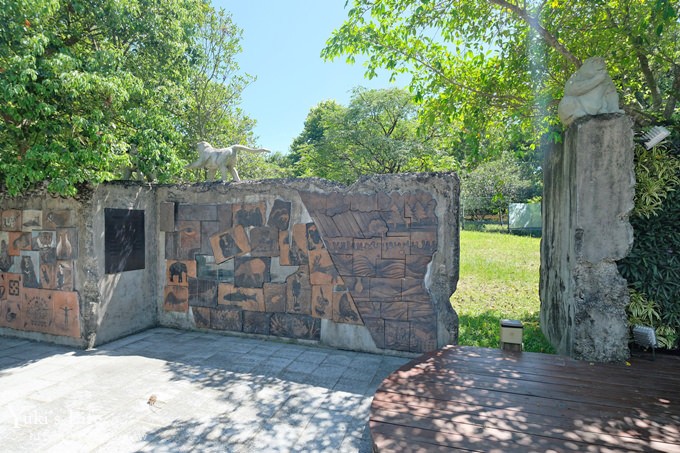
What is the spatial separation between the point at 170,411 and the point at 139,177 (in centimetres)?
405

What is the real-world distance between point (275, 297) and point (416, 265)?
1.78m

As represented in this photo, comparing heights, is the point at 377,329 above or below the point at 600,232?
below

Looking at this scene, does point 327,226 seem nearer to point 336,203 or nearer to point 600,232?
point 336,203

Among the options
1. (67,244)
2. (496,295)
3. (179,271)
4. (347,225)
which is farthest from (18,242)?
(496,295)

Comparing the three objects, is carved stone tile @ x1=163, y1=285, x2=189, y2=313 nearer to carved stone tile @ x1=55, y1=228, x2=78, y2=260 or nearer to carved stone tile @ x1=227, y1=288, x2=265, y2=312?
carved stone tile @ x1=227, y1=288, x2=265, y2=312

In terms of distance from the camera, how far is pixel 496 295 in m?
6.76

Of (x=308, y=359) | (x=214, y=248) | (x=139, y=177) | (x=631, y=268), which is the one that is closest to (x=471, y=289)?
(x=631, y=268)

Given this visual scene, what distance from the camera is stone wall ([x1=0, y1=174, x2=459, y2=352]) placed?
152 inches

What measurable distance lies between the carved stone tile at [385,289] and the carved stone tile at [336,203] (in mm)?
871

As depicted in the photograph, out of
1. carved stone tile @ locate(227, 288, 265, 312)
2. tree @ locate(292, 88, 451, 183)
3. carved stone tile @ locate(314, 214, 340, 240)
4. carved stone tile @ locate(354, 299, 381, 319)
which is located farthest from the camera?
tree @ locate(292, 88, 451, 183)

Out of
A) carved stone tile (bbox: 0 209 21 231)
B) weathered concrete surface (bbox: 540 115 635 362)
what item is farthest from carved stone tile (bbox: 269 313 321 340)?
carved stone tile (bbox: 0 209 21 231)

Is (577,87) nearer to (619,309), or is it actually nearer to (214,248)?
(619,309)

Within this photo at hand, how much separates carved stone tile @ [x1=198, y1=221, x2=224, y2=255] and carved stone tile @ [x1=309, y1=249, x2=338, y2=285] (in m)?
1.39

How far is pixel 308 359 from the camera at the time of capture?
391cm
